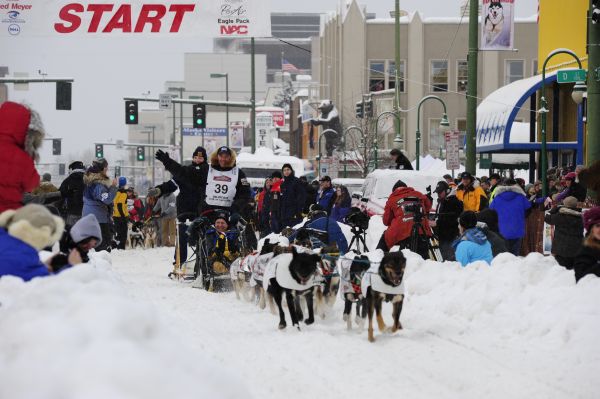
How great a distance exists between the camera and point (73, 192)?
61.9 feet

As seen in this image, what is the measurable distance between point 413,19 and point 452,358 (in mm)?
59490

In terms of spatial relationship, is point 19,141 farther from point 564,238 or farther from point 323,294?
point 564,238

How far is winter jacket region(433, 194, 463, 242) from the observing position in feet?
53.3

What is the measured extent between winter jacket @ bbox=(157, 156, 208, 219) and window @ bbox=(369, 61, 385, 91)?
5327 cm

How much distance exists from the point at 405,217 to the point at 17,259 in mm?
8560

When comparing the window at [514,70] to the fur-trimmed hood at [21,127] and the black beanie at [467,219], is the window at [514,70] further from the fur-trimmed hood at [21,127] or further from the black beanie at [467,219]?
the fur-trimmed hood at [21,127]

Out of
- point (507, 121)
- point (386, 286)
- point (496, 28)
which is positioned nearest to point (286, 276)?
A: point (386, 286)

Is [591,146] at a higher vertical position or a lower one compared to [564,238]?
higher

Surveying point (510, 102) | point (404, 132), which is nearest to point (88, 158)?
point (404, 132)

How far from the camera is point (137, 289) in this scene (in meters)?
14.7

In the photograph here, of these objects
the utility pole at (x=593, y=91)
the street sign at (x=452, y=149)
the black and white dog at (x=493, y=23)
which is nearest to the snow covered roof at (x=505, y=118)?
the black and white dog at (x=493, y=23)

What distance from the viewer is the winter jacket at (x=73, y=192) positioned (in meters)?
18.8

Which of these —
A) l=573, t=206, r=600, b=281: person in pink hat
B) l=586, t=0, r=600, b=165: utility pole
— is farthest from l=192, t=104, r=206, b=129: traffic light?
l=573, t=206, r=600, b=281: person in pink hat

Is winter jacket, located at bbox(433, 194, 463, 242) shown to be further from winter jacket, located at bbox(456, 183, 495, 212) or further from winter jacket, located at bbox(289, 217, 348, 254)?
winter jacket, located at bbox(456, 183, 495, 212)
